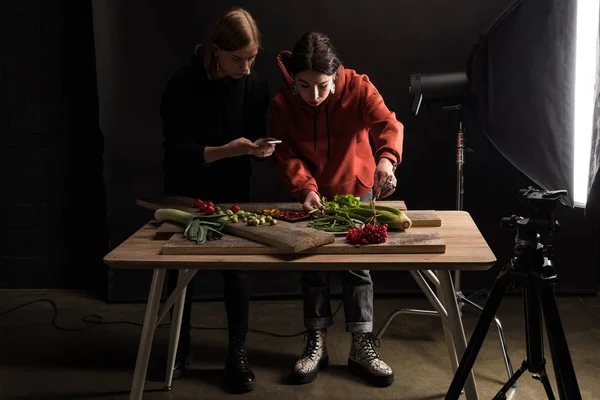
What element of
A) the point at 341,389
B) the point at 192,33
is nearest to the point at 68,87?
the point at 192,33

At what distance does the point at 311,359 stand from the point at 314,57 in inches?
45.7

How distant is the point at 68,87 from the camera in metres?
3.96

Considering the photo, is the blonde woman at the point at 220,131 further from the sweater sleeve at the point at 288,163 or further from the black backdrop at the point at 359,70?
the black backdrop at the point at 359,70

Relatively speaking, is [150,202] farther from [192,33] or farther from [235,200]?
[192,33]

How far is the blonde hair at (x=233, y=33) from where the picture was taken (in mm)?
2588

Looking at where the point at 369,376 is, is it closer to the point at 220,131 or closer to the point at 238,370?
the point at 238,370

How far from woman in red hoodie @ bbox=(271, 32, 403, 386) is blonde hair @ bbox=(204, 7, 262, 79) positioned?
0.55 ft

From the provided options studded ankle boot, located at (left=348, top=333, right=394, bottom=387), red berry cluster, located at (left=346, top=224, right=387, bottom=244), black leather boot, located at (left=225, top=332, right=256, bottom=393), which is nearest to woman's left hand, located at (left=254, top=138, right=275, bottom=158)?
red berry cluster, located at (left=346, top=224, right=387, bottom=244)

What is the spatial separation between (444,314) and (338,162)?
0.76 metres

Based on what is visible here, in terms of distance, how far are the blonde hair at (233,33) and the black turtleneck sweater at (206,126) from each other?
150mm

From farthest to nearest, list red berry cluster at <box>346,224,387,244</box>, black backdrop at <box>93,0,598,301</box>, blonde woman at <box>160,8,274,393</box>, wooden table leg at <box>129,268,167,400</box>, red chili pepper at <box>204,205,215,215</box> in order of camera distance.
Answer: black backdrop at <box>93,0,598,301</box> → blonde woman at <box>160,8,274,393</box> → red chili pepper at <box>204,205,215,215</box> → wooden table leg at <box>129,268,167,400</box> → red berry cluster at <box>346,224,387,244</box>

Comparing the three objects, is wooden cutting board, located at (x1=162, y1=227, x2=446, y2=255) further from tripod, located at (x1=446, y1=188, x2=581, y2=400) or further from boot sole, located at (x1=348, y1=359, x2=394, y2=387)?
boot sole, located at (x1=348, y1=359, x2=394, y2=387)

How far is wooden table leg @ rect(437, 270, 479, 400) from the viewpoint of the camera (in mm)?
2158

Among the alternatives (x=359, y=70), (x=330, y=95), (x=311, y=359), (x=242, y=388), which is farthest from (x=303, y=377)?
(x=359, y=70)
